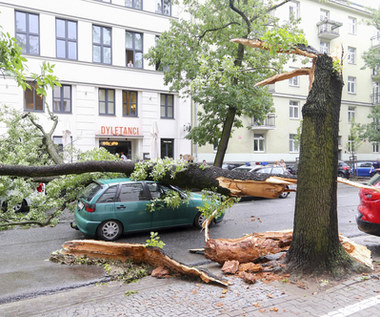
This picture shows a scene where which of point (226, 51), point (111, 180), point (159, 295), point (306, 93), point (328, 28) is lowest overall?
point (159, 295)

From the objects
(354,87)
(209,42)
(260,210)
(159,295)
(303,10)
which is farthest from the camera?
(354,87)

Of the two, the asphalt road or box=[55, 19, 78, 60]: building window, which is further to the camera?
box=[55, 19, 78, 60]: building window

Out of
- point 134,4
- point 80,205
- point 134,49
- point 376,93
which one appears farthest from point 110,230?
point 376,93

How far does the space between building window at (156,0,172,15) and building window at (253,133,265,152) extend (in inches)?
507

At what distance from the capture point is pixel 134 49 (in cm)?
2328

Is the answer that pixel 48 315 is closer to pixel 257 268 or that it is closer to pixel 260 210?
pixel 257 268

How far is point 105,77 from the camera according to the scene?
72.5 feet

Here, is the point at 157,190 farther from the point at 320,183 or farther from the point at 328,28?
the point at 328,28

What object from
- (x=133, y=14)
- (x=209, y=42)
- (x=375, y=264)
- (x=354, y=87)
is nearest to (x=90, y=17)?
(x=133, y=14)

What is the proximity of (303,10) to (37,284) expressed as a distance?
33.3 m

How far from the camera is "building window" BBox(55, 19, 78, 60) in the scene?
20812 mm

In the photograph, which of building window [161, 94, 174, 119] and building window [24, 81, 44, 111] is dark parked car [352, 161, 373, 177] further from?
building window [24, 81, 44, 111]

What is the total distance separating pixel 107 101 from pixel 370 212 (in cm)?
1908

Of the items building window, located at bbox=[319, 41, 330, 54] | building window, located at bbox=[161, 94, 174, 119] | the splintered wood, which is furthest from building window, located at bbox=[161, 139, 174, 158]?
building window, located at bbox=[319, 41, 330, 54]
